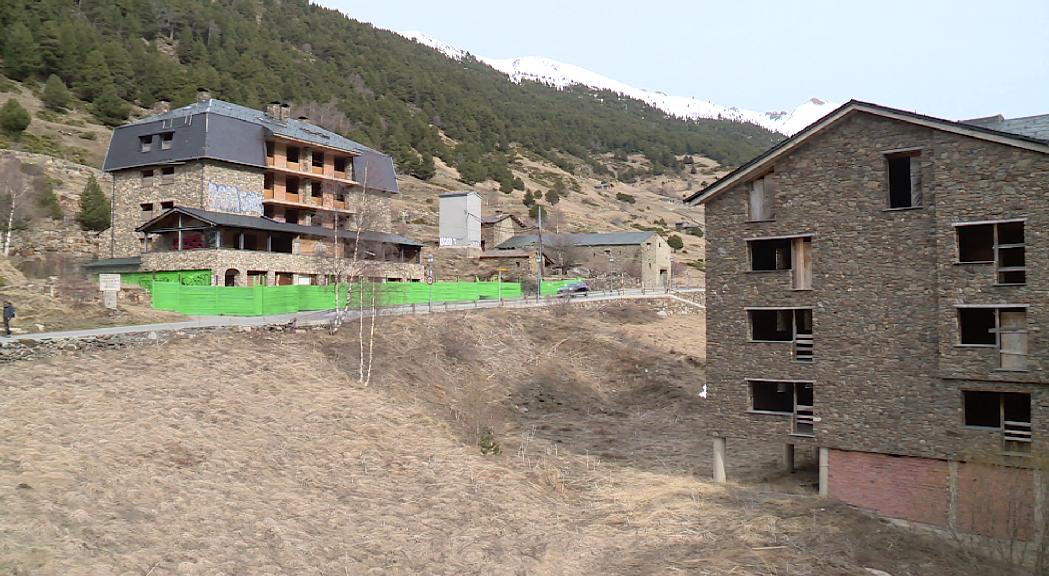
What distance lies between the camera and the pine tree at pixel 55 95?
8069 cm

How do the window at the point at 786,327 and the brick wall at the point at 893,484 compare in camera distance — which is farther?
the window at the point at 786,327

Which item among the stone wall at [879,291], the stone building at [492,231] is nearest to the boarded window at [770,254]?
the stone wall at [879,291]

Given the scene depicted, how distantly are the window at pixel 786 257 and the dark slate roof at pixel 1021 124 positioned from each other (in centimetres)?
613

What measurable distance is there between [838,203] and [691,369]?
972 inches

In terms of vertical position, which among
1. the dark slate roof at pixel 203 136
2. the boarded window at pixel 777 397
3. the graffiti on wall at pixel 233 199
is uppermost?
the dark slate roof at pixel 203 136

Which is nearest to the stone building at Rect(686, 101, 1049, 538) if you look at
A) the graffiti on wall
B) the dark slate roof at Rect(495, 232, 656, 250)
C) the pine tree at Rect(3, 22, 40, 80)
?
the graffiti on wall

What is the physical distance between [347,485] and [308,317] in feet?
59.1

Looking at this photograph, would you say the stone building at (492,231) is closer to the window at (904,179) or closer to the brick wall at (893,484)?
the window at (904,179)

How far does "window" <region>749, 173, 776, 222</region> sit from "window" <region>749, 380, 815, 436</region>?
5747mm

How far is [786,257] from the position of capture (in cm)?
2691

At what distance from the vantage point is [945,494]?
72.1ft

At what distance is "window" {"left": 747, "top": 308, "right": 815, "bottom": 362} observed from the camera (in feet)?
83.4

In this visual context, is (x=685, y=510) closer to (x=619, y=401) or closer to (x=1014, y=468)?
(x=1014, y=468)

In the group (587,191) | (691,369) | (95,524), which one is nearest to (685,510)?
(95,524)
